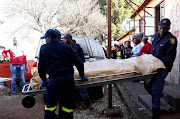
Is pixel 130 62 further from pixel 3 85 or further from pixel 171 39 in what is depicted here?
pixel 3 85

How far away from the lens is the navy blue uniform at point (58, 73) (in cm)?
295

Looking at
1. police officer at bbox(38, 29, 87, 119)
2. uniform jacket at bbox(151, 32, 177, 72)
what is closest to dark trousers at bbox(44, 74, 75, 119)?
police officer at bbox(38, 29, 87, 119)

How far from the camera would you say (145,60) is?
3502 mm

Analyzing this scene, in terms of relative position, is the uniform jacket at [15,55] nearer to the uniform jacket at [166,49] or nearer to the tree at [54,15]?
the uniform jacket at [166,49]

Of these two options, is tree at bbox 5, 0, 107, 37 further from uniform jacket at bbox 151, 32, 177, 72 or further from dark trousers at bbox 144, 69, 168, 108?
dark trousers at bbox 144, 69, 168, 108

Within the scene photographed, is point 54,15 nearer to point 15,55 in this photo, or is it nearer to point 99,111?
point 15,55

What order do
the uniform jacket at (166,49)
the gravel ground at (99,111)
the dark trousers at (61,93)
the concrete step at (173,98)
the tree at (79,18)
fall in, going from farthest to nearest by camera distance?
the tree at (79,18)
the gravel ground at (99,111)
the concrete step at (173,98)
the uniform jacket at (166,49)
the dark trousers at (61,93)

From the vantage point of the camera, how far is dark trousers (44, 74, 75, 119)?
116 inches

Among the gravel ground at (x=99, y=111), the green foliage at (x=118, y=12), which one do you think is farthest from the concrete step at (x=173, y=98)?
the green foliage at (x=118, y=12)

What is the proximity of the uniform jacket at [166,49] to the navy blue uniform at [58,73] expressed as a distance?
161 centimetres

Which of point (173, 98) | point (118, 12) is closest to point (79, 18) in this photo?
point (118, 12)

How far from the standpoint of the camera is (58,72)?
9.74 ft

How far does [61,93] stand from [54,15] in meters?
17.4

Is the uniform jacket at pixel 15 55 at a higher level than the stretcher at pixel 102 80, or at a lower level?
higher
